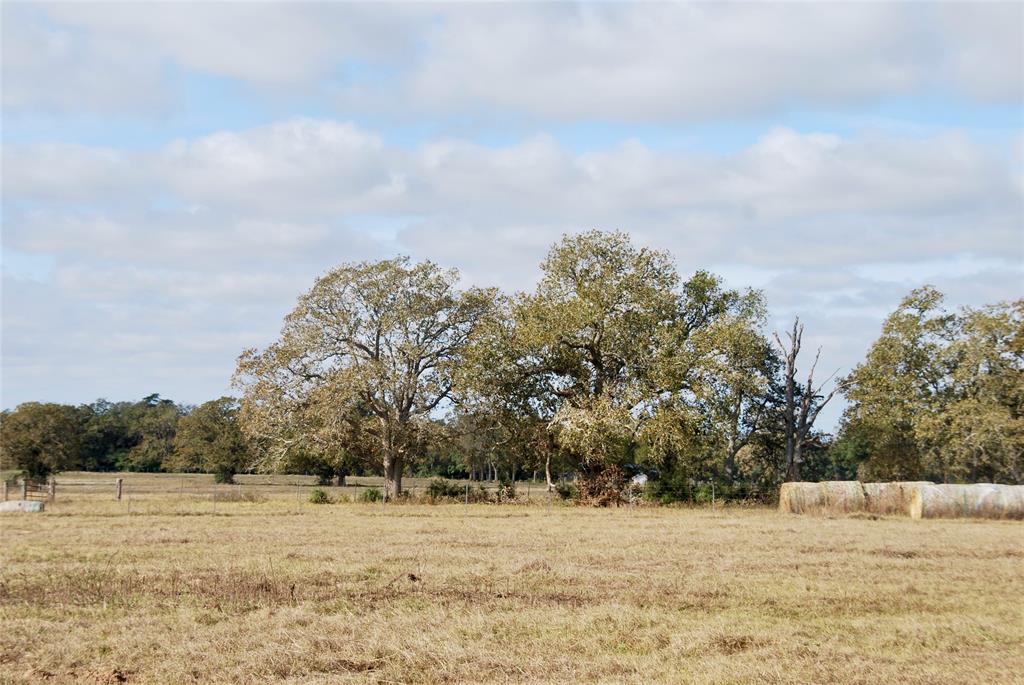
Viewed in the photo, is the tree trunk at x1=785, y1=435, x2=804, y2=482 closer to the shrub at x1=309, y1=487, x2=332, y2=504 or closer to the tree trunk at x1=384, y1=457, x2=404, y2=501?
the tree trunk at x1=384, y1=457, x2=404, y2=501

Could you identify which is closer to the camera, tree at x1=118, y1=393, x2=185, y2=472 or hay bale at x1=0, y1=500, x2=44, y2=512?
hay bale at x1=0, y1=500, x2=44, y2=512

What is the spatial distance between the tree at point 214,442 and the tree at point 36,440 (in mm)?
13752

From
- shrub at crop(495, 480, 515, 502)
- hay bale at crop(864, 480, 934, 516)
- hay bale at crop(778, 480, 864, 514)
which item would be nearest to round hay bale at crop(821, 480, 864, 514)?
hay bale at crop(778, 480, 864, 514)

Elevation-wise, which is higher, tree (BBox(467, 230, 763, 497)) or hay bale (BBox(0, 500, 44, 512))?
tree (BBox(467, 230, 763, 497))

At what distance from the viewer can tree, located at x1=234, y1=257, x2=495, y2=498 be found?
A: 2149 inches

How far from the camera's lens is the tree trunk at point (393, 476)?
55.3 metres

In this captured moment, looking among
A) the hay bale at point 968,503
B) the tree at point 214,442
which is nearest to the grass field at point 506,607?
the hay bale at point 968,503

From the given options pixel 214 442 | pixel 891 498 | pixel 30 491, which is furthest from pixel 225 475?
pixel 891 498

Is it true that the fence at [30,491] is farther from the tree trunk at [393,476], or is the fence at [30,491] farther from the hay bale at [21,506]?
the tree trunk at [393,476]

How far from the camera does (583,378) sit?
54188 millimetres

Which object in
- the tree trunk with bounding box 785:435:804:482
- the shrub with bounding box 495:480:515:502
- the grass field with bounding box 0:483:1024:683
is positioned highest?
the tree trunk with bounding box 785:435:804:482

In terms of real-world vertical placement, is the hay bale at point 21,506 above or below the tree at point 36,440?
below

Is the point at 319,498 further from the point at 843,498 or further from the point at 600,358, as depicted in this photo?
the point at 843,498

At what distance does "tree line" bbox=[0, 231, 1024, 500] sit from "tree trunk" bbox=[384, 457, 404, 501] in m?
0.10
